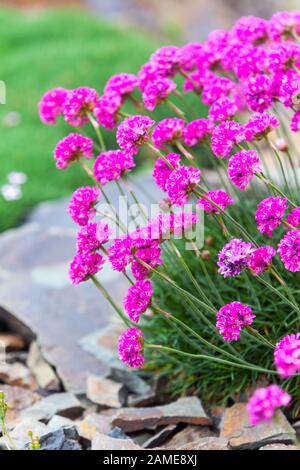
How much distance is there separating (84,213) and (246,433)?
83 centimetres

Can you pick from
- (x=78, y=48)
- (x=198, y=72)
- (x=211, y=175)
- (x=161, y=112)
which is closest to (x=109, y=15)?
(x=78, y=48)

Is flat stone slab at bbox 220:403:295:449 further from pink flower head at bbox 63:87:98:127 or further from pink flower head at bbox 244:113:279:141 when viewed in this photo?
pink flower head at bbox 63:87:98:127

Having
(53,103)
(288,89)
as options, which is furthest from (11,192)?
(288,89)

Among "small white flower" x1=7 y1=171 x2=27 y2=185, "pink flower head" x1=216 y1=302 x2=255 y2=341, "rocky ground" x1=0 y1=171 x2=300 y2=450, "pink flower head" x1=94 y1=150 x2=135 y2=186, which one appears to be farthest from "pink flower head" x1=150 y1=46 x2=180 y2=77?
"small white flower" x1=7 y1=171 x2=27 y2=185

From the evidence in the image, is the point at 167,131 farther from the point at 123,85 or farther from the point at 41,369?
the point at 41,369

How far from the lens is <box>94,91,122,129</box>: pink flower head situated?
2.44 metres

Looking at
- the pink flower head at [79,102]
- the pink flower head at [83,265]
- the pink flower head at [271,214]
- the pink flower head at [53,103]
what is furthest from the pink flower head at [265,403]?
the pink flower head at [53,103]

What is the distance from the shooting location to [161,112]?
247 inches

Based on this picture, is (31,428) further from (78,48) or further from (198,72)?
(78,48)

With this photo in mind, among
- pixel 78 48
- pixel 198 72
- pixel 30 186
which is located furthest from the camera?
pixel 78 48

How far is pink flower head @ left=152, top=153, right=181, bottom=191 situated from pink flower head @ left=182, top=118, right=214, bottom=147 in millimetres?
242

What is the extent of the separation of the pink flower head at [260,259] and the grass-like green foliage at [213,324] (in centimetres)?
38

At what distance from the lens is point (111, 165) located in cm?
219

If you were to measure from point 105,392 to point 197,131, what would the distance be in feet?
3.59
